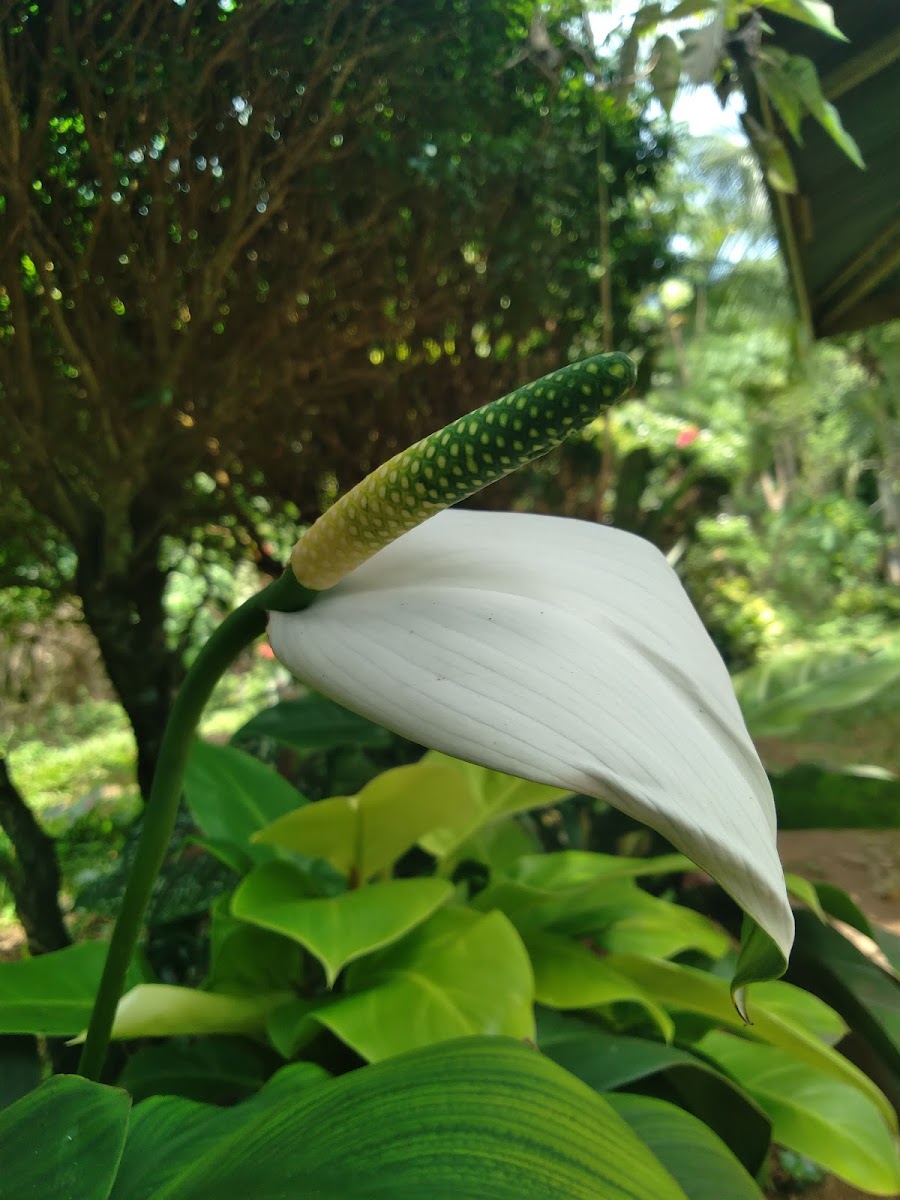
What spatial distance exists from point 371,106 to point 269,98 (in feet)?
0.27

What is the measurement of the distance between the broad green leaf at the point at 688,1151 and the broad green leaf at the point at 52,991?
279 mm

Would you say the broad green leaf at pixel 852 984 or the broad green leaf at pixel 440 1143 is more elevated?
the broad green leaf at pixel 440 1143

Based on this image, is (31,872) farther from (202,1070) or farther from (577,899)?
(577,899)

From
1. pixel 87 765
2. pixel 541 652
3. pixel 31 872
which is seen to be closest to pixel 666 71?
pixel 541 652

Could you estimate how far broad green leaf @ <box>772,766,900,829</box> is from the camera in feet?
1.82

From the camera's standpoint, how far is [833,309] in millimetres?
1080

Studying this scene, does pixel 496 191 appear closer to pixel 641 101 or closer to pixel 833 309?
pixel 641 101

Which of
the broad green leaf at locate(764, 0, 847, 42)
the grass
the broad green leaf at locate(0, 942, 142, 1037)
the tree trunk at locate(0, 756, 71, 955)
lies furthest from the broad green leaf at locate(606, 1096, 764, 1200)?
the grass

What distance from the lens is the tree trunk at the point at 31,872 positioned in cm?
47

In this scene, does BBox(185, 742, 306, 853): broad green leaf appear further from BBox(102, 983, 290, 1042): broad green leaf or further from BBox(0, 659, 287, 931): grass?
BBox(0, 659, 287, 931): grass

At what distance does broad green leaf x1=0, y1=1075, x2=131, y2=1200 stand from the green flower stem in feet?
0.17

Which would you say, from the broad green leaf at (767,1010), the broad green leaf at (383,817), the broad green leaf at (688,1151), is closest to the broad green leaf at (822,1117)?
the broad green leaf at (767,1010)

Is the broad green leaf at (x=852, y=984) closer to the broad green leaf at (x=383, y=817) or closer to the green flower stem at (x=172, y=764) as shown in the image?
the broad green leaf at (x=383, y=817)

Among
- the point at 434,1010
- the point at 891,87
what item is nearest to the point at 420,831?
the point at 434,1010
